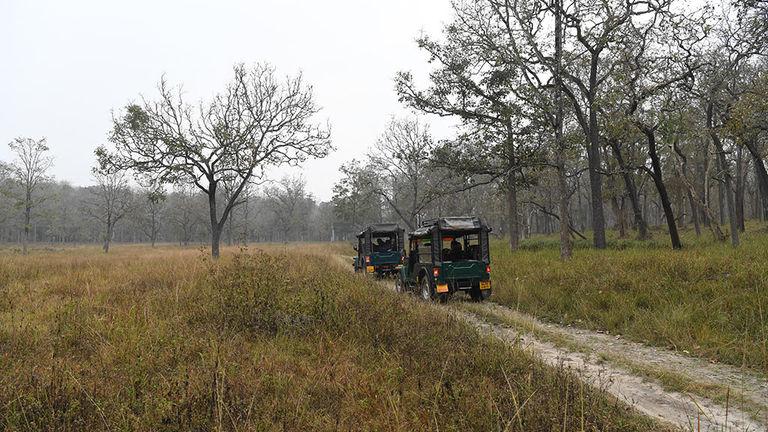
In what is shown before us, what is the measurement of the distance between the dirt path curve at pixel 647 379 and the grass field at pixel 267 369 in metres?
0.61

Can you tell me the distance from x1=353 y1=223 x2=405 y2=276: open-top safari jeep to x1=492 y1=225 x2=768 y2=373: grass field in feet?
24.1

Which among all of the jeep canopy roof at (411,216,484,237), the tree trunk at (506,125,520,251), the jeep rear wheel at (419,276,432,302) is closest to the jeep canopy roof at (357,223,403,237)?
the tree trunk at (506,125,520,251)

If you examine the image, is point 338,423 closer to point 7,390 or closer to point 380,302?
point 7,390

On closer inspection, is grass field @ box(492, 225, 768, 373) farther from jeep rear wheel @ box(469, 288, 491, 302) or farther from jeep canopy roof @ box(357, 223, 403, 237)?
jeep canopy roof @ box(357, 223, 403, 237)

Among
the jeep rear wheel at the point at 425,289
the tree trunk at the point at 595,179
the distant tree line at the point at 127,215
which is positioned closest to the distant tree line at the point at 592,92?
the tree trunk at the point at 595,179

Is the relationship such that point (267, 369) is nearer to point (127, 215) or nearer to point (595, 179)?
point (595, 179)

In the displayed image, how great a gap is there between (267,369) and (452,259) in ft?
25.3

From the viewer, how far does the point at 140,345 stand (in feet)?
17.1

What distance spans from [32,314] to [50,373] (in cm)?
370

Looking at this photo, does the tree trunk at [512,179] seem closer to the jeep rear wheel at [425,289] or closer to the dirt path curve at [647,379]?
the jeep rear wheel at [425,289]

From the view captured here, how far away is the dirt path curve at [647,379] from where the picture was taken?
405cm

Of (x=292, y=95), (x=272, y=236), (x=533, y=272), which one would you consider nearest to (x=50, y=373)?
(x=533, y=272)

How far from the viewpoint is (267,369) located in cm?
473

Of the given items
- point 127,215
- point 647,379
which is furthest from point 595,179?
point 127,215
